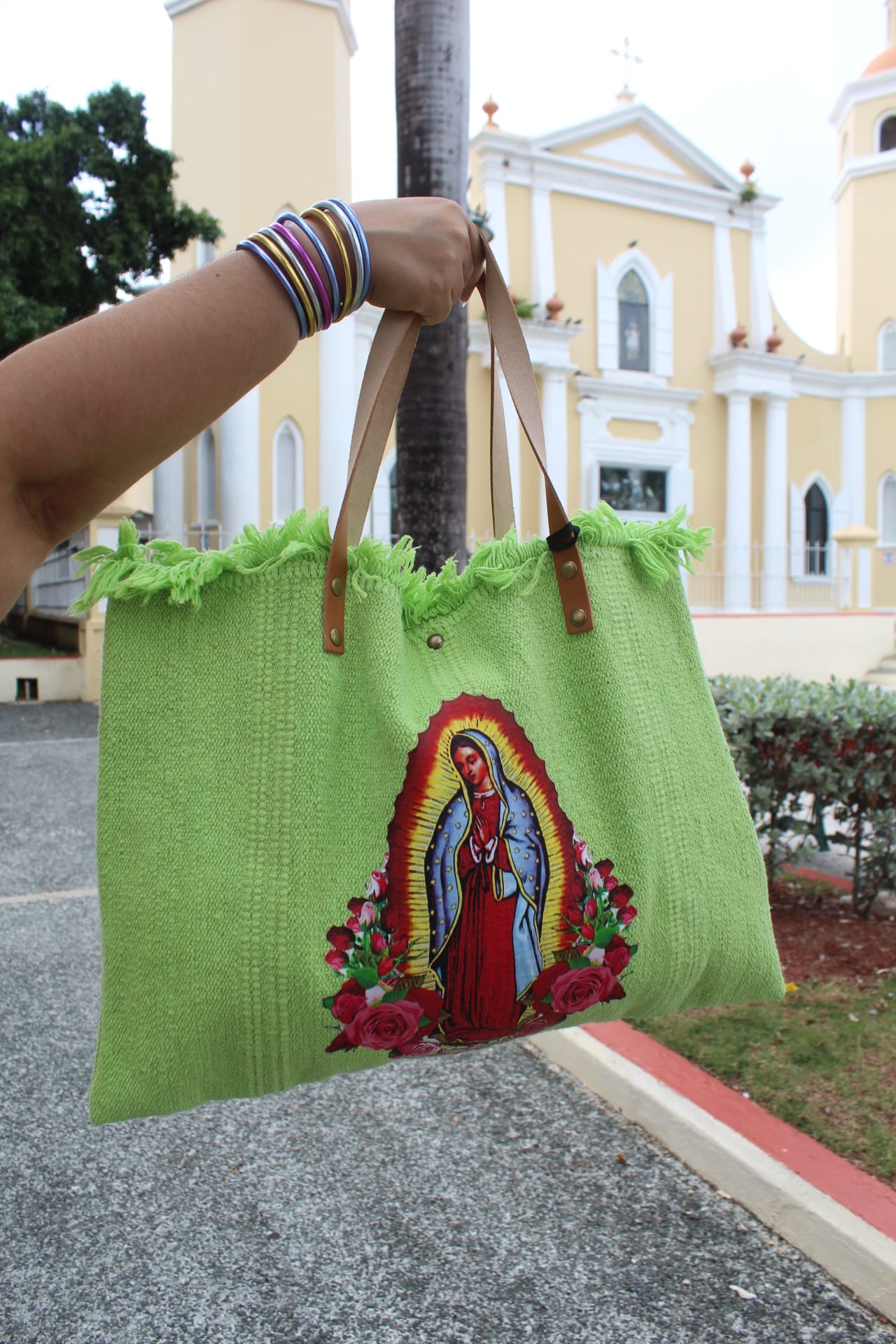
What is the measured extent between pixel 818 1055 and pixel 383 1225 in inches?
61.2

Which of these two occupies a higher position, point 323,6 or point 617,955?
point 323,6

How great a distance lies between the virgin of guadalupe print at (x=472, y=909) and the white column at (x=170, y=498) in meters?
14.9

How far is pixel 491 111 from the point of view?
1767 centimetres

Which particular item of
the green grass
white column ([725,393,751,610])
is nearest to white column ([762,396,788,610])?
white column ([725,393,751,610])

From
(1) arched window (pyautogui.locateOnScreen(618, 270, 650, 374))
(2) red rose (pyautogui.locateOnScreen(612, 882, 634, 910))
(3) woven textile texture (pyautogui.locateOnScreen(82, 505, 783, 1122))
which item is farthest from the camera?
(1) arched window (pyautogui.locateOnScreen(618, 270, 650, 374))

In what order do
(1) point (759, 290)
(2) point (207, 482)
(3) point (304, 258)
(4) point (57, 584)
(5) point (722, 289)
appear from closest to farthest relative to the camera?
(3) point (304, 258) → (2) point (207, 482) → (4) point (57, 584) → (5) point (722, 289) → (1) point (759, 290)

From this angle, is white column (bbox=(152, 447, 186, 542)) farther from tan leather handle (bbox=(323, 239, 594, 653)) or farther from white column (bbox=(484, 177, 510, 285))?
tan leather handle (bbox=(323, 239, 594, 653))

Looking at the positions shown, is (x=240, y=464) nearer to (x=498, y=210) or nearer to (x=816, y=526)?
(x=498, y=210)

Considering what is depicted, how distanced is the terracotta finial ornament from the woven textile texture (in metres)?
16.8

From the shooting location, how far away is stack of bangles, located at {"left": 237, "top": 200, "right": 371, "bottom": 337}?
101cm

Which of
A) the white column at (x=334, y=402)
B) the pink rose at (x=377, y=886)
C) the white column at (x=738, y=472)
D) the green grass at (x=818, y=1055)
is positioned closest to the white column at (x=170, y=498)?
the white column at (x=334, y=402)

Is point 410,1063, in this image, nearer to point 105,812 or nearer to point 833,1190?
point 833,1190

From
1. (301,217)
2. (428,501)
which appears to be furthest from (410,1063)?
(301,217)

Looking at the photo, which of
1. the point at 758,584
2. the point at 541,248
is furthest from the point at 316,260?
the point at 758,584
